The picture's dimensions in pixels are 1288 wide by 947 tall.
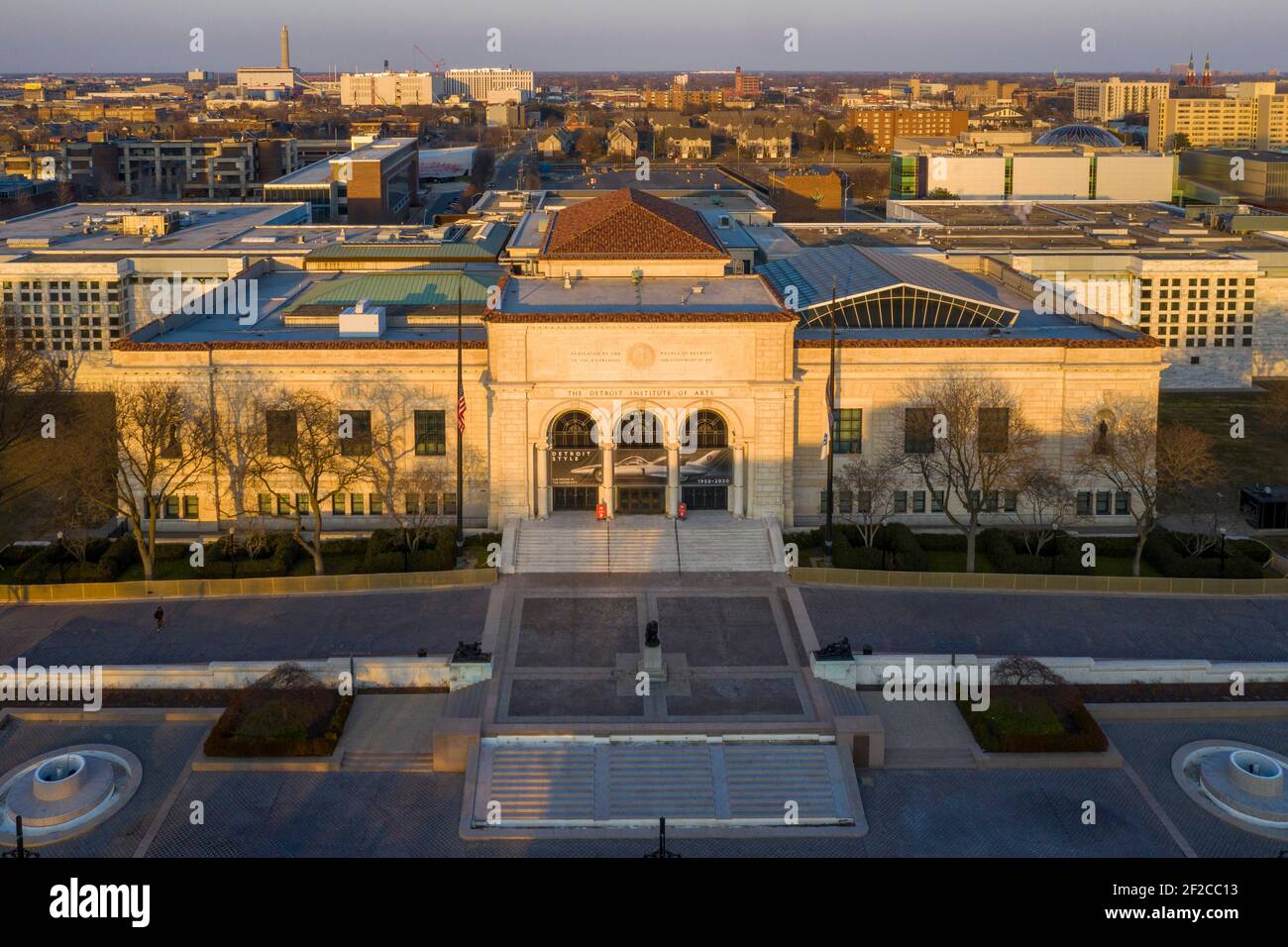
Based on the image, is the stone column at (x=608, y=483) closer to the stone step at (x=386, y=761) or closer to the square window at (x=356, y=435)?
the square window at (x=356, y=435)

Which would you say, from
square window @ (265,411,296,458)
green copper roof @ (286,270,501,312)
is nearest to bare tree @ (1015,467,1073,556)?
green copper roof @ (286,270,501,312)

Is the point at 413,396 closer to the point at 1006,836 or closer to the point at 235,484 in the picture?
the point at 235,484

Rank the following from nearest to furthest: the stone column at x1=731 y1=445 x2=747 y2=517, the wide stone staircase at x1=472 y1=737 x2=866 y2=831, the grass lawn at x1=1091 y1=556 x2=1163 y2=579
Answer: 1. the wide stone staircase at x1=472 y1=737 x2=866 y2=831
2. the grass lawn at x1=1091 y1=556 x2=1163 y2=579
3. the stone column at x1=731 y1=445 x2=747 y2=517

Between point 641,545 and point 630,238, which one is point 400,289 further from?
point 641,545

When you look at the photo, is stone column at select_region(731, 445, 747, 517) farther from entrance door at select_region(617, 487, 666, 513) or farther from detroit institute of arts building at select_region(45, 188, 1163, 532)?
entrance door at select_region(617, 487, 666, 513)

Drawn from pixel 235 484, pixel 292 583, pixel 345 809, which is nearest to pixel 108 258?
pixel 235 484

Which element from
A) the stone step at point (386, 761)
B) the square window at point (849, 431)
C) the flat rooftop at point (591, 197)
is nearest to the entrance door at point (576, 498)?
the square window at point (849, 431)

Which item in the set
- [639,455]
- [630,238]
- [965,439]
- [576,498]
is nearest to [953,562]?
[965,439]
